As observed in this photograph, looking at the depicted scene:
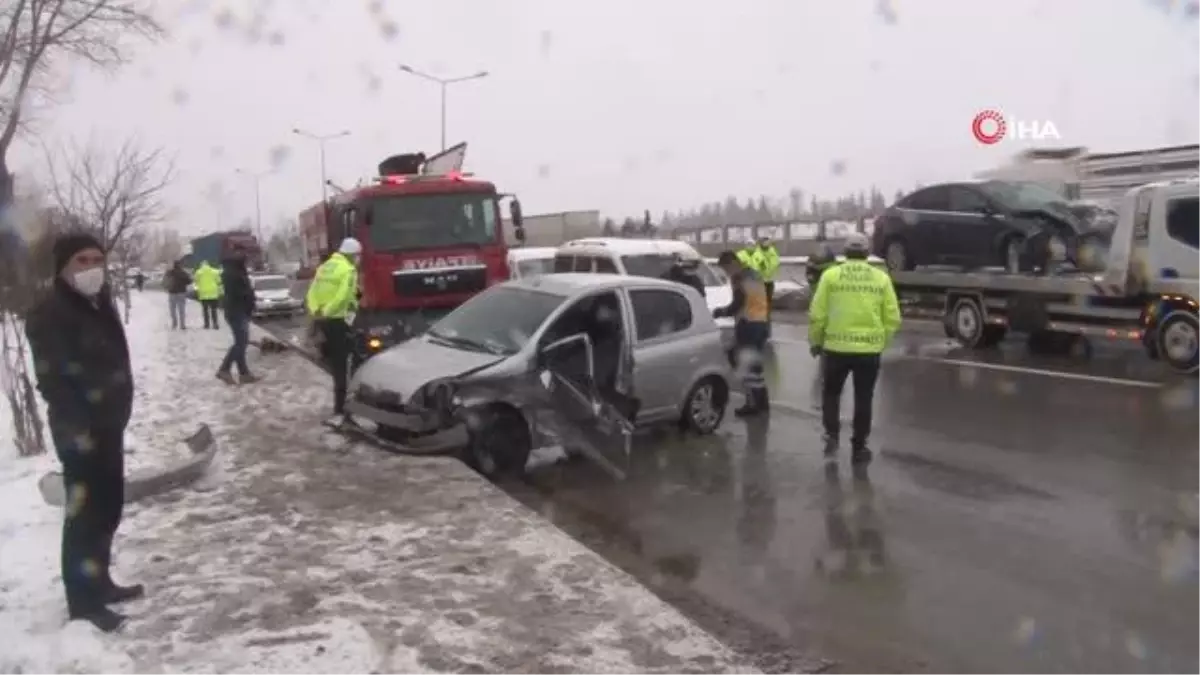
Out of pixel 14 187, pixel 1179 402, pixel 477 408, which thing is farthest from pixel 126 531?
pixel 14 187

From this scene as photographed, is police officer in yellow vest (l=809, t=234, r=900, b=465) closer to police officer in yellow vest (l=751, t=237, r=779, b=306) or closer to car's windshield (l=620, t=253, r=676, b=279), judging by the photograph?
car's windshield (l=620, t=253, r=676, b=279)

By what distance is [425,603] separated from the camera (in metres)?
5.27

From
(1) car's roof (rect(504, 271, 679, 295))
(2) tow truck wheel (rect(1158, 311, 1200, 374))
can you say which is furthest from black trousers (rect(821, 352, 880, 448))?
(2) tow truck wheel (rect(1158, 311, 1200, 374))

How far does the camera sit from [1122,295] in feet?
46.4

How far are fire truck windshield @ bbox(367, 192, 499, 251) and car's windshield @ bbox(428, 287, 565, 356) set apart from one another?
15.2 feet

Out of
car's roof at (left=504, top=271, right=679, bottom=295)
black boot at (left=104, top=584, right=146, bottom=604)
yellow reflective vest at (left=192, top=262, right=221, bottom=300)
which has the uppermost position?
car's roof at (left=504, top=271, right=679, bottom=295)

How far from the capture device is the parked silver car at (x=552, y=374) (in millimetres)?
8688

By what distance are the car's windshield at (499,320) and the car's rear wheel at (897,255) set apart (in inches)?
390

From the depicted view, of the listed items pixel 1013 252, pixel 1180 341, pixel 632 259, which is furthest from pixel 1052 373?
pixel 632 259

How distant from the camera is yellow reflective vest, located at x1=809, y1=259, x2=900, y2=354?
8.83 metres

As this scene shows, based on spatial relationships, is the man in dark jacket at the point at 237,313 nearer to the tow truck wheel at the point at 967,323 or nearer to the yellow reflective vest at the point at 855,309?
the yellow reflective vest at the point at 855,309

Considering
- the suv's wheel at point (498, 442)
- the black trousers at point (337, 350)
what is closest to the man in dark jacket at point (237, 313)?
the black trousers at point (337, 350)

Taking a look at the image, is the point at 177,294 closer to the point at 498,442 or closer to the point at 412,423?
the point at 412,423

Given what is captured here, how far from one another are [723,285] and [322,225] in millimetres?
7194
